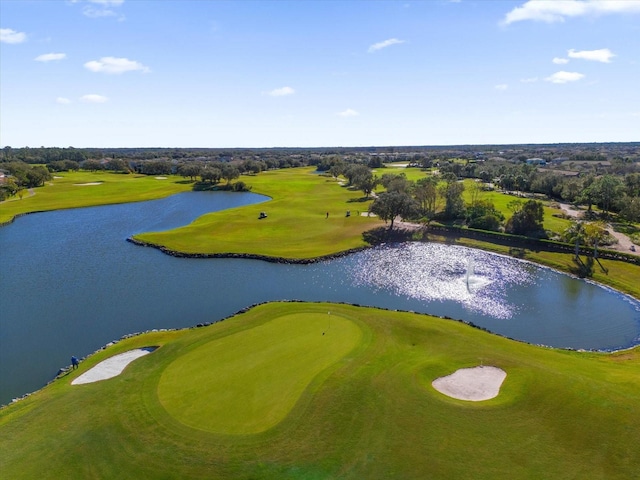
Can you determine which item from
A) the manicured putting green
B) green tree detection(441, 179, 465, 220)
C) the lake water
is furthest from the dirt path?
the manicured putting green

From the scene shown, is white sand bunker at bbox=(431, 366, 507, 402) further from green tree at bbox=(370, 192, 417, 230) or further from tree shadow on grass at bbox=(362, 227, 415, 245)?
green tree at bbox=(370, 192, 417, 230)

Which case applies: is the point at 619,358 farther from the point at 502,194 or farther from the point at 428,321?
the point at 502,194

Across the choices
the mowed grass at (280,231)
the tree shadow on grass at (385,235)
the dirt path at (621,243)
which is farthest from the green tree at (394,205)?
the dirt path at (621,243)

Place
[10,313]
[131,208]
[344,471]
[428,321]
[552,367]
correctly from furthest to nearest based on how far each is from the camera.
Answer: [131,208] → [10,313] → [428,321] → [552,367] → [344,471]

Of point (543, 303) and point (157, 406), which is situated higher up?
point (157, 406)

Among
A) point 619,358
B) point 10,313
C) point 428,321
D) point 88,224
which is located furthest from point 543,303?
point 88,224

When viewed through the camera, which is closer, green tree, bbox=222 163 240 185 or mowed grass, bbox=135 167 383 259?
mowed grass, bbox=135 167 383 259
